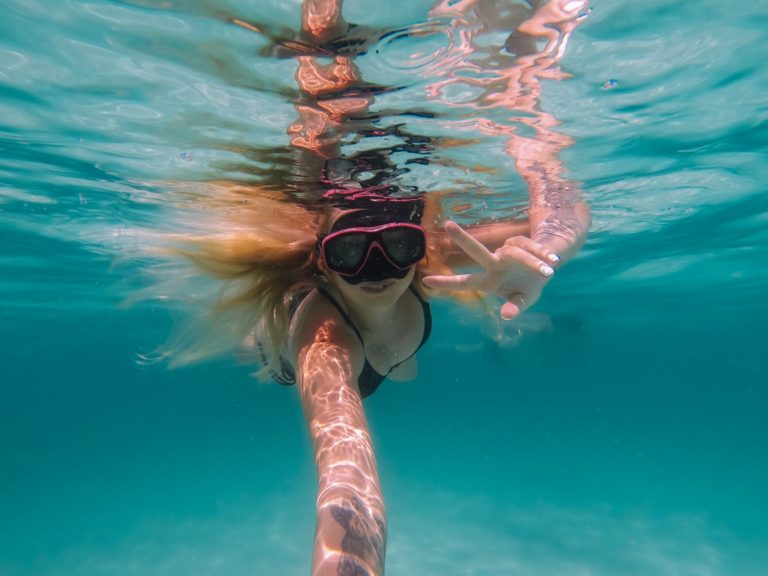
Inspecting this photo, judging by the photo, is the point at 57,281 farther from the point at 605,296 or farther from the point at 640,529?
the point at 605,296

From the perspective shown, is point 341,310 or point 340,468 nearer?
point 340,468

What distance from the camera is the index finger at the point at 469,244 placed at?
11.1 ft

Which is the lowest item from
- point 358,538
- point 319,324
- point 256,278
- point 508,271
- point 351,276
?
point 358,538

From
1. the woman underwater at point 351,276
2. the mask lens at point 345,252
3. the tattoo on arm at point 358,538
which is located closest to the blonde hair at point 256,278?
the woman underwater at point 351,276

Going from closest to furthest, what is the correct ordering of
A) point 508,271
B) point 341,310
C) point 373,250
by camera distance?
point 508,271 → point 373,250 → point 341,310

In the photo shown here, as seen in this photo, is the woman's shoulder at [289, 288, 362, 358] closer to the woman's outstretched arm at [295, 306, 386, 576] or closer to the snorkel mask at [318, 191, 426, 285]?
the woman's outstretched arm at [295, 306, 386, 576]

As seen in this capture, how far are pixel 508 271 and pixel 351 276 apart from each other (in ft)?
5.47

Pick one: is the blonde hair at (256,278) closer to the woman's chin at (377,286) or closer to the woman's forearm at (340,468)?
the woman's chin at (377,286)

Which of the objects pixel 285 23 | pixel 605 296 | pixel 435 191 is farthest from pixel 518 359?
pixel 285 23

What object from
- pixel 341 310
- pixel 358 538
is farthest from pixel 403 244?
pixel 358 538

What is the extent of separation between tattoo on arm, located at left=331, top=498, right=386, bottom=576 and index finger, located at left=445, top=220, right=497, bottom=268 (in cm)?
178

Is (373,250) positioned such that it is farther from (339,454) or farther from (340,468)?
(340,468)

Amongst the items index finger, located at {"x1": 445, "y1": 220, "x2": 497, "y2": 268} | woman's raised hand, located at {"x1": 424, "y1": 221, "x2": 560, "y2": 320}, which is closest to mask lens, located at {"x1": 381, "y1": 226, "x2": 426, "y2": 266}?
woman's raised hand, located at {"x1": 424, "y1": 221, "x2": 560, "y2": 320}

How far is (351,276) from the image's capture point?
4.82m
